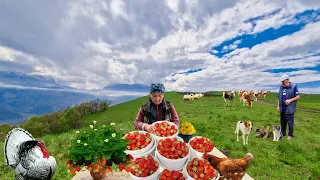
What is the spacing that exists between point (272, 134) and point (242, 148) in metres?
3.68

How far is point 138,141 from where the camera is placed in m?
4.86

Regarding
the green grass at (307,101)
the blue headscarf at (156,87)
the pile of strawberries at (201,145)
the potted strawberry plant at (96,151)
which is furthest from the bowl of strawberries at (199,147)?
the green grass at (307,101)

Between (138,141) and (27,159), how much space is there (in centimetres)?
198

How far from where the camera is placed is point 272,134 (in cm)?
1417

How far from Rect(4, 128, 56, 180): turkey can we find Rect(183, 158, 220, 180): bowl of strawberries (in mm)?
2376

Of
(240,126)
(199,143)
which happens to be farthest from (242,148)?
(199,143)

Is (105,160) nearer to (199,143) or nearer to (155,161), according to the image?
(155,161)

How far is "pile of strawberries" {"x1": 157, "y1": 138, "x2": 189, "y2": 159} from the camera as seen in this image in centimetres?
442

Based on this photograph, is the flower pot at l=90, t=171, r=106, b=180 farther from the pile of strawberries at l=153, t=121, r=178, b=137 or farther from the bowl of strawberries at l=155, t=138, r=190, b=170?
the pile of strawberries at l=153, t=121, r=178, b=137

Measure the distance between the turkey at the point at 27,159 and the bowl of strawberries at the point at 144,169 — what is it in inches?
55.5

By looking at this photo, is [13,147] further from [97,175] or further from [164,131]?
[164,131]

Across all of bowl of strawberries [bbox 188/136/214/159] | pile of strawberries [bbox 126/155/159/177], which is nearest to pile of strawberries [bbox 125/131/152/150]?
pile of strawberries [bbox 126/155/159/177]

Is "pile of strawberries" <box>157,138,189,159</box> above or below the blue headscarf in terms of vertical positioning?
below

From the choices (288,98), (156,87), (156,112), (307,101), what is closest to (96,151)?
(156,87)
